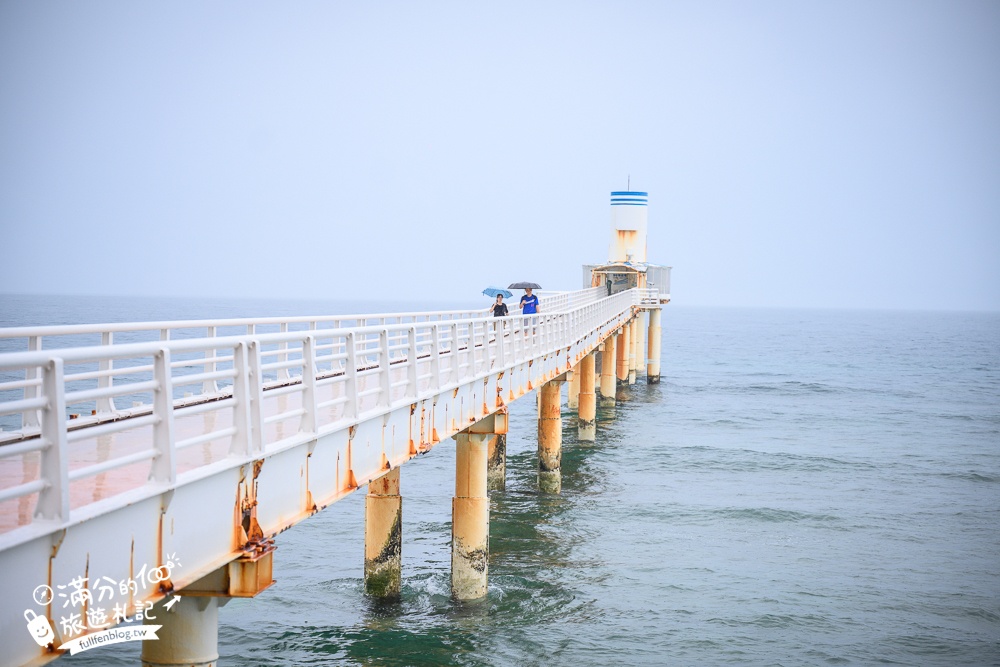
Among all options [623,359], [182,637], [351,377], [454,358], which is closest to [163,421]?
[182,637]

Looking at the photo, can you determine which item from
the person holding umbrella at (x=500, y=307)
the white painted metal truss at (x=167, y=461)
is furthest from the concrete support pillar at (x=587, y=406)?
the white painted metal truss at (x=167, y=461)

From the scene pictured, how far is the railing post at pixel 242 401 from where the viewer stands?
7.39m

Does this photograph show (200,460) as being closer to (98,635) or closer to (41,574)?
(98,635)

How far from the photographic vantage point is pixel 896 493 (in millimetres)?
29141

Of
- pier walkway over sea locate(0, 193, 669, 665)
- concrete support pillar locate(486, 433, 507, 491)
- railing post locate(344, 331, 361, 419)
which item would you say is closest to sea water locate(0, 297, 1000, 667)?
concrete support pillar locate(486, 433, 507, 491)

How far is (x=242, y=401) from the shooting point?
7.42 m

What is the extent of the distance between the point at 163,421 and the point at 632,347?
53.6 metres

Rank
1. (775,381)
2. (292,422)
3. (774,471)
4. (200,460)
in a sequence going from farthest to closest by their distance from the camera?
1. (775,381)
2. (774,471)
3. (292,422)
4. (200,460)

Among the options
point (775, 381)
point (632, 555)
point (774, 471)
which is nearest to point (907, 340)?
point (775, 381)

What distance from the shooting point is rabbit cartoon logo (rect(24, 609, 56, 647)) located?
5215 millimetres

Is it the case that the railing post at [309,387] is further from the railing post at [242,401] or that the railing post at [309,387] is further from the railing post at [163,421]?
the railing post at [163,421]

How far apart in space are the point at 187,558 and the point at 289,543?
1574 centimetres

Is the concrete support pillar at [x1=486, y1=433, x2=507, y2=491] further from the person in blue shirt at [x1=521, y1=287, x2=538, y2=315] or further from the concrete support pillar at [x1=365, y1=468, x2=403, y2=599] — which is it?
the concrete support pillar at [x1=365, y1=468, x2=403, y2=599]

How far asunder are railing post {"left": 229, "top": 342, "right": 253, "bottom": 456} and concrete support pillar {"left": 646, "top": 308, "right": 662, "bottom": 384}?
169ft
